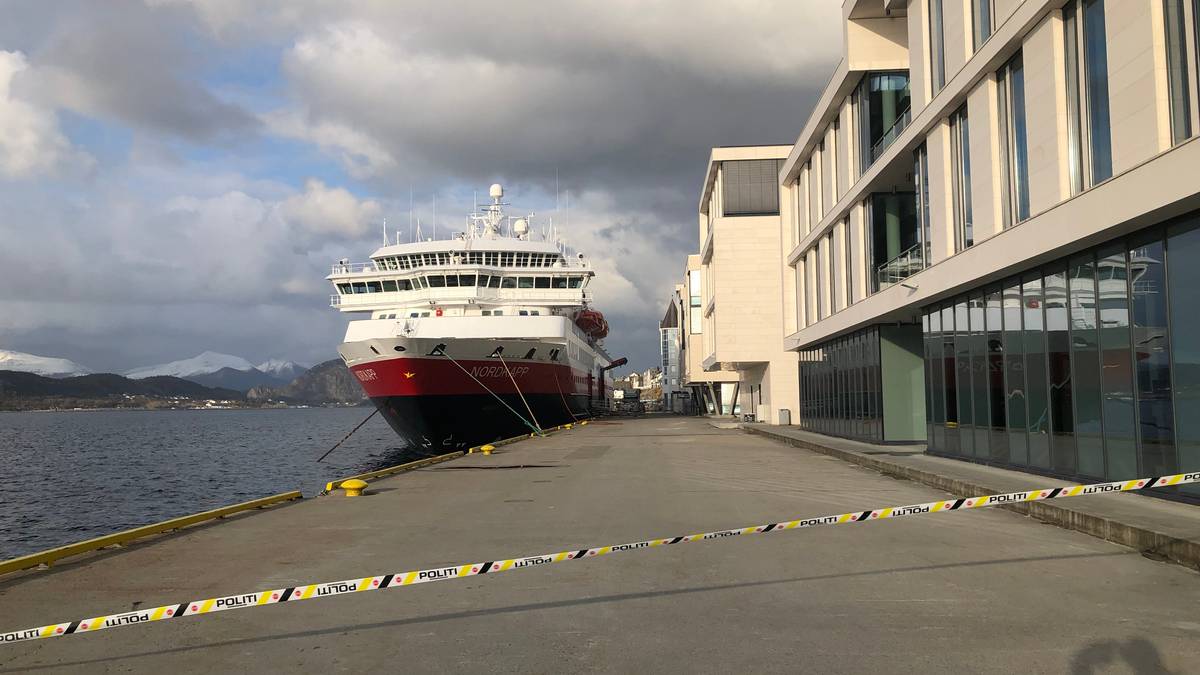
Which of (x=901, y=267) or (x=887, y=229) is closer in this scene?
(x=901, y=267)

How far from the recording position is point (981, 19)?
1572 cm

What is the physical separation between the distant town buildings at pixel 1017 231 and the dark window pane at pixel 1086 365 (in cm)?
3

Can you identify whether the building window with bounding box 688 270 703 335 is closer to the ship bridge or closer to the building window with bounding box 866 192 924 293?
the ship bridge

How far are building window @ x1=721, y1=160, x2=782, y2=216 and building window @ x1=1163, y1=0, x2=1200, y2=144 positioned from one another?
36499mm

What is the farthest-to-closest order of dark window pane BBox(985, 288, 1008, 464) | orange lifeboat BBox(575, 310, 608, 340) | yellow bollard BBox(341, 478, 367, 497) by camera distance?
1. orange lifeboat BBox(575, 310, 608, 340)
2. dark window pane BBox(985, 288, 1008, 464)
3. yellow bollard BBox(341, 478, 367, 497)

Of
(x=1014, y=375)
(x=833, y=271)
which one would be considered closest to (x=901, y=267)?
(x=1014, y=375)

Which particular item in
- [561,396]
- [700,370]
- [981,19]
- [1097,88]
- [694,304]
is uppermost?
[694,304]

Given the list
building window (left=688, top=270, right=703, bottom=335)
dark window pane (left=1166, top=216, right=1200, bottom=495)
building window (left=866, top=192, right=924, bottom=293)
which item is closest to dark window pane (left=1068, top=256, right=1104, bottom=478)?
dark window pane (left=1166, top=216, right=1200, bottom=495)

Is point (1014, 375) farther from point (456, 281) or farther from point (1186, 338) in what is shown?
point (456, 281)

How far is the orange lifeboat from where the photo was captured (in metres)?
57.2

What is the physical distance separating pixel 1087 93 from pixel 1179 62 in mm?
2182

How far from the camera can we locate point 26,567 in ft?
26.3

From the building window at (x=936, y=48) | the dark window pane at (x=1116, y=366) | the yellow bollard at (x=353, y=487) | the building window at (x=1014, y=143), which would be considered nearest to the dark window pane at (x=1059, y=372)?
the dark window pane at (x=1116, y=366)

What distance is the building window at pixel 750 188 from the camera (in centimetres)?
4669
